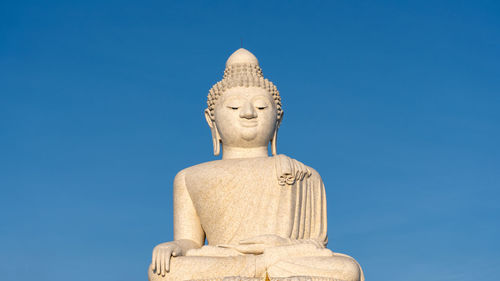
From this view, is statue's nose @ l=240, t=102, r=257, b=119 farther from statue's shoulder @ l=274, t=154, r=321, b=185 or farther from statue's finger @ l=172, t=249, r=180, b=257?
statue's finger @ l=172, t=249, r=180, b=257

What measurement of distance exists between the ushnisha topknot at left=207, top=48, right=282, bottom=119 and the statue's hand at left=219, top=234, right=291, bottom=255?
2.78m

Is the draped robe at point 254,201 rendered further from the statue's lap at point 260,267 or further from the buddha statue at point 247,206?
the statue's lap at point 260,267

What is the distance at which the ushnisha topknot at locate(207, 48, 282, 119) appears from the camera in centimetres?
1688

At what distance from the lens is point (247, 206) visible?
1591 centimetres

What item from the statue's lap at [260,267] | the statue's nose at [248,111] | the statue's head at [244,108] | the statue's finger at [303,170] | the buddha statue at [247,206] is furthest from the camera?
the statue's head at [244,108]

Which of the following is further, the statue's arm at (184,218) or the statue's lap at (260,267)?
the statue's arm at (184,218)

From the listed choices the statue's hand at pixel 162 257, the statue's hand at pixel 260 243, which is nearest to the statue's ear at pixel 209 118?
the statue's hand at pixel 260 243

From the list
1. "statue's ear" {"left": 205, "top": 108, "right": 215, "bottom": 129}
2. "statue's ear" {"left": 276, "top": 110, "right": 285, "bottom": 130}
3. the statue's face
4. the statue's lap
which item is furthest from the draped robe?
"statue's ear" {"left": 276, "top": 110, "right": 285, "bottom": 130}

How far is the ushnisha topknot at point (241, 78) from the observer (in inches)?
664

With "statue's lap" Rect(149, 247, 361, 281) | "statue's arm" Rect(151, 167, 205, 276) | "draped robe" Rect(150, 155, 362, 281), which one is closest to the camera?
"statue's lap" Rect(149, 247, 361, 281)

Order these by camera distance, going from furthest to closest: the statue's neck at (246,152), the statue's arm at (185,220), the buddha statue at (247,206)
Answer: the statue's neck at (246,152) → the statue's arm at (185,220) → the buddha statue at (247,206)

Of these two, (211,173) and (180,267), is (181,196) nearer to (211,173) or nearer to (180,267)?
(211,173)

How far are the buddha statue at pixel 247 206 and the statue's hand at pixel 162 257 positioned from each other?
0.01m

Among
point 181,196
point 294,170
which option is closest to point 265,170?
point 294,170
